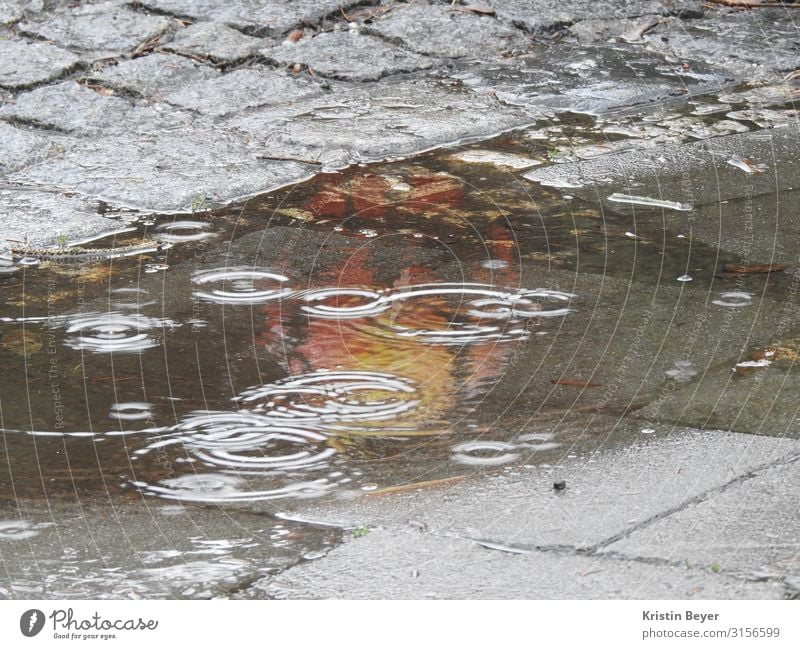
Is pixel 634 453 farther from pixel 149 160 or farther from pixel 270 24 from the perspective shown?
pixel 270 24

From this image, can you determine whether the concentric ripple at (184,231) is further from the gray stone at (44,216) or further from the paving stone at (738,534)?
the paving stone at (738,534)

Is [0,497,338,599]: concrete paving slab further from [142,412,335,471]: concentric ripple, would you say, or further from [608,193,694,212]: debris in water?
[608,193,694,212]: debris in water

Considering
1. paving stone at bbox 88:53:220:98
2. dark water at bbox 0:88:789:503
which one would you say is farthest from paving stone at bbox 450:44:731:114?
paving stone at bbox 88:53:220:98

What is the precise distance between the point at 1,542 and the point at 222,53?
9.73 feet

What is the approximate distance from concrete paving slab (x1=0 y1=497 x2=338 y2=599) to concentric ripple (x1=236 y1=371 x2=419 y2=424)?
0.38 m

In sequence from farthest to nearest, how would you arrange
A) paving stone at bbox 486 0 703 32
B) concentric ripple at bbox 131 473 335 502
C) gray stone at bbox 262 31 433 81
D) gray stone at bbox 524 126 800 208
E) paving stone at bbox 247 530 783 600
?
paving stone at bbox 486 0 703 32, gray stone at bbox 262 31 433 81, gray stone at bbox 524 126 800 208, concentric ripple at bbox 131 473 335 502, paving stone at bbox 247 530 783 600

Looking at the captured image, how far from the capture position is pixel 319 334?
2.40 m

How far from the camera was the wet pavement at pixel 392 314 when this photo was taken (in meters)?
1.64

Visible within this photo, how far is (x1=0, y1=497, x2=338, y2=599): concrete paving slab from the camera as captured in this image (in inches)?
60.5

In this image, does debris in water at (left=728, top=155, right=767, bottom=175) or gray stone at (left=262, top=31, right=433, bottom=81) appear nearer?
debris in water at (left=728, top=155, right=767, bottom=175)

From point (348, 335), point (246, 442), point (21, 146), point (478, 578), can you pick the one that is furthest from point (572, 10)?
point (478, 578)

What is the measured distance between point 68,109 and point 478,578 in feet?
9.13

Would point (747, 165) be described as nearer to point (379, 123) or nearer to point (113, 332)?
point (379, 123)

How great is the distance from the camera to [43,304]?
2.52 m
